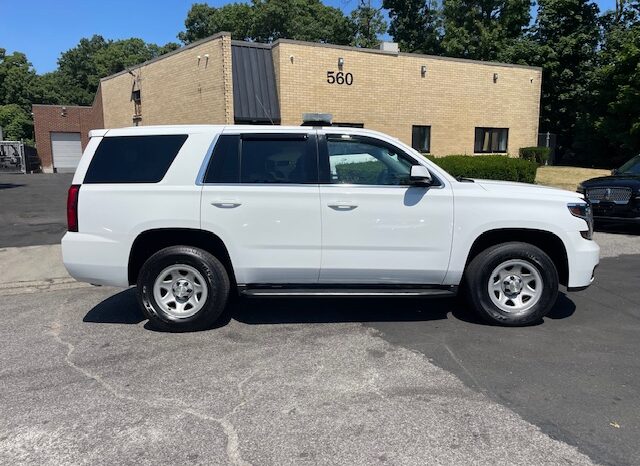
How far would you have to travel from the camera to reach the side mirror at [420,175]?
4758 millimetres

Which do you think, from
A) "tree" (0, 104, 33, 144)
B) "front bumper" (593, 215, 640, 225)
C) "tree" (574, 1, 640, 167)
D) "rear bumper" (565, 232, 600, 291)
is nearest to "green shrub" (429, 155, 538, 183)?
"front bumper" (593, 215, 640, 225)

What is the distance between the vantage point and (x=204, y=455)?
118 inches

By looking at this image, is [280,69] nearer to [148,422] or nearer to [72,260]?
[72,260]

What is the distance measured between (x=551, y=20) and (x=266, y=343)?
31.5 meters

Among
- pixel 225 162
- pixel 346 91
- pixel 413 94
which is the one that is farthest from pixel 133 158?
pixel 413 94

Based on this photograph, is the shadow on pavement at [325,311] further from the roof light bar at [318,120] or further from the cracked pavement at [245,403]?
the roof light bar at [318,120]

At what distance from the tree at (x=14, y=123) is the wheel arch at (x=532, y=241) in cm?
5718

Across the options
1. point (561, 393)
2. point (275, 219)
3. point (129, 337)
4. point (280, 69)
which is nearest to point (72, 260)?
point (129, 337)

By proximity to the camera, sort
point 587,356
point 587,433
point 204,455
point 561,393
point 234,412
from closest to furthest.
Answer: point 204,455, point 587,433, point 234,412, point 561,393, point 587,356

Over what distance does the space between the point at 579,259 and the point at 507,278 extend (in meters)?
0.69

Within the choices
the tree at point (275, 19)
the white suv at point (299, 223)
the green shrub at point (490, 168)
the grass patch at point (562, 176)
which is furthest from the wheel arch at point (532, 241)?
the tree at point (275, 19)

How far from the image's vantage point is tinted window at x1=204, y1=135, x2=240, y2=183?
195 inches

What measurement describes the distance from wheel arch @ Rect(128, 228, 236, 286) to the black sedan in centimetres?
810

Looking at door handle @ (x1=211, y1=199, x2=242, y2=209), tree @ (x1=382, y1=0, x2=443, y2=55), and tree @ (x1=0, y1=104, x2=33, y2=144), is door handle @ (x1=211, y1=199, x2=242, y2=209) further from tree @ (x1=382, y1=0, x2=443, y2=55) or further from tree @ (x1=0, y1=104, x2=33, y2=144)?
tree @ (x1=0, y1=104, x2=33, y2=144)
